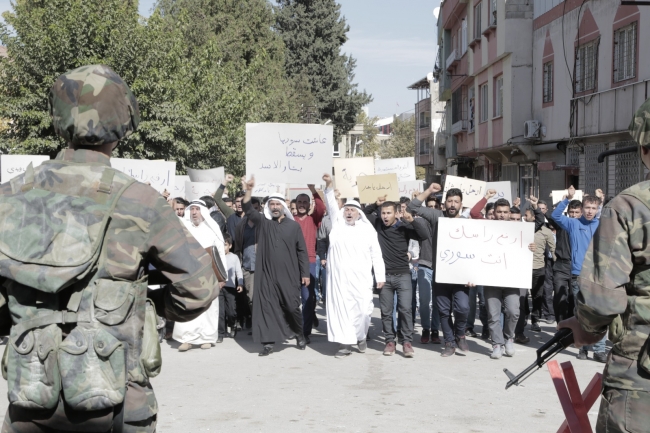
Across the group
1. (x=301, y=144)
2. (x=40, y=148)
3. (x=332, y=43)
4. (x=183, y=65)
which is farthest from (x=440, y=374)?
(x=332, y=43)

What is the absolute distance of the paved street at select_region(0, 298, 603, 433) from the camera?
7.13 m

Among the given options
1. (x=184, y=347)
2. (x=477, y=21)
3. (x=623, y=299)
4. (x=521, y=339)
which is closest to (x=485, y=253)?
(x=521, y=339)

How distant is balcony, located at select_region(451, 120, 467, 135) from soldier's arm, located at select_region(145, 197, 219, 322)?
111ft

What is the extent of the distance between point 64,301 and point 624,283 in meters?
1.88

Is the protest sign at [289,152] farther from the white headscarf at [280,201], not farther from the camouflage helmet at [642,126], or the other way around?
the camouflage helmet at [642,126]

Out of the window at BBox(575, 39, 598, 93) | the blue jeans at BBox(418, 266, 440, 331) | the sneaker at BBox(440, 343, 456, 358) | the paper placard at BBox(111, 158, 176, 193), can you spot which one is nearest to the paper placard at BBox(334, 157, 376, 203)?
the paper placard at BBox(111, 158, 176, 193)

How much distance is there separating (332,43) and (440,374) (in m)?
47.7

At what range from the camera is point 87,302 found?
2779 mm

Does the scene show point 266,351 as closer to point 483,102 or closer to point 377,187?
point 377,187

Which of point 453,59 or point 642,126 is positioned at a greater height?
point 453,59

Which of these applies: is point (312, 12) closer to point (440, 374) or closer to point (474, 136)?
point (474, 136)

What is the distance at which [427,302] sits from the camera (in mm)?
11430

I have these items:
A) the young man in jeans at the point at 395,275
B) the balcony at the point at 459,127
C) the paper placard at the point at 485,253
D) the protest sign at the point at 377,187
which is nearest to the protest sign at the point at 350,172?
the protest sign at the point at 377,187

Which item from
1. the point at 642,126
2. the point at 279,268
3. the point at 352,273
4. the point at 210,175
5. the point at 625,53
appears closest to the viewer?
the point at 642,126
